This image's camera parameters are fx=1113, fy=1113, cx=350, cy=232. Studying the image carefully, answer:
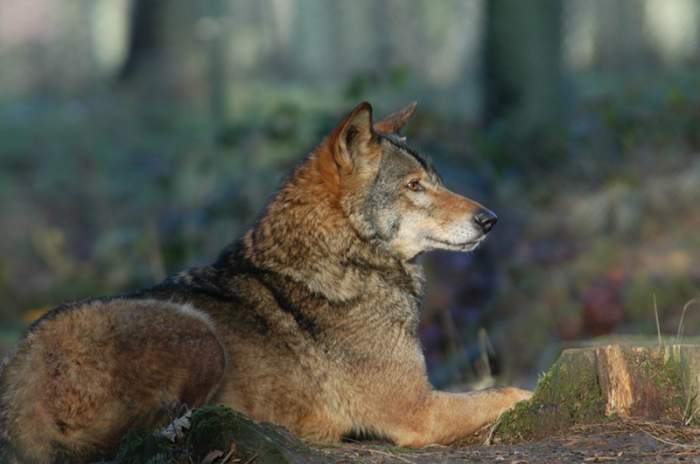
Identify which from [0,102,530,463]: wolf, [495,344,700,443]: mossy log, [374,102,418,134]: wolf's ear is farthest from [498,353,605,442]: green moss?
[374,102,418,134]: wolf's ear

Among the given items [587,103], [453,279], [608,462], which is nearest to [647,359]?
[608,462]

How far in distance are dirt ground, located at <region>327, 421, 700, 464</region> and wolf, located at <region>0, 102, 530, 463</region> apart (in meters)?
0.58

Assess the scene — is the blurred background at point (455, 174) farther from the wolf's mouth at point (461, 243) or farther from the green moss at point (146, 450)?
the green moss at point (146, 450)

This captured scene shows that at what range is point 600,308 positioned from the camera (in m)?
12.0

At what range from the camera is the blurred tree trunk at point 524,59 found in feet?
51.9

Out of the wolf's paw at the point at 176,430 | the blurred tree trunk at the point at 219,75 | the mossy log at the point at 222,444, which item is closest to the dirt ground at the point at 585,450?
the mossy log at the point at 222,444

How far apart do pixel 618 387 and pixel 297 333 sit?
178 cm

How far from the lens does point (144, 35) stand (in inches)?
907

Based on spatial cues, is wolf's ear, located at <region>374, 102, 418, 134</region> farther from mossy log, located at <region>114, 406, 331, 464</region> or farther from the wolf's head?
mossy log, located at <region>114, 406, 331, 464</region>

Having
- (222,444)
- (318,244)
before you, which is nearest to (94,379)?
(222,444)

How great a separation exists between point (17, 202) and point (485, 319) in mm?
9770

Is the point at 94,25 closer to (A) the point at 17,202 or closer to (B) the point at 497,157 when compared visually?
(A) the point at 17,202

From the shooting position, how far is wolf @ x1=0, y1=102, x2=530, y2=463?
5379 mm

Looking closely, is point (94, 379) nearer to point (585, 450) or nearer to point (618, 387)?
point (585, 450)
